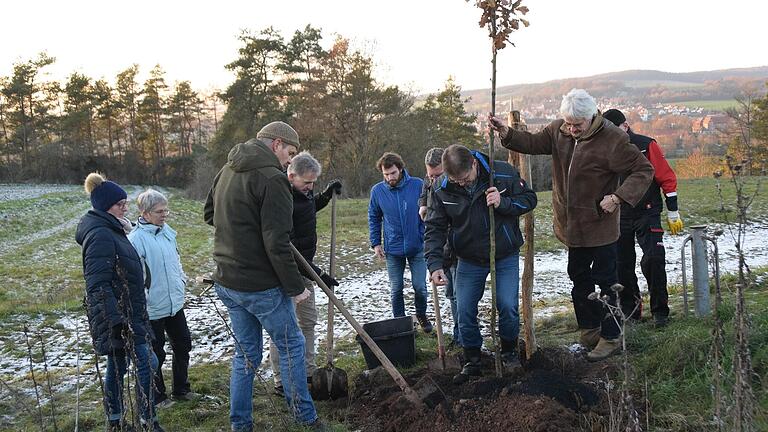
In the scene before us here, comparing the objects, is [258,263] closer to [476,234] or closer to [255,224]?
[255,224]

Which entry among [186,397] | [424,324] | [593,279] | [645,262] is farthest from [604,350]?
[186,397]

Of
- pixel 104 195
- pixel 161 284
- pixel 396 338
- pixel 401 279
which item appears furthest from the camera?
pixel 401 279

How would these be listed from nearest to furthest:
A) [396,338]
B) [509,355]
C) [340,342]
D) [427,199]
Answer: [509,355], [427,199], [396,338], [340,342]

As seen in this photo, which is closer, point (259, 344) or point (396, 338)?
point (259, 344)

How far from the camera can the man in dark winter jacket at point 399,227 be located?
20.0 ft

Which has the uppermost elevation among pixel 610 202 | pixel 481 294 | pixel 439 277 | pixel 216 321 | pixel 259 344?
pixel 610 202

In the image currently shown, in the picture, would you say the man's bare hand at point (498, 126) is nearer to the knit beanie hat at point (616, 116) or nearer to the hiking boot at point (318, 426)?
the knit beanie hat at point (616, 116)

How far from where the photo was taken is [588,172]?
14.3ft

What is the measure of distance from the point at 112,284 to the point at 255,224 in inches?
41.7

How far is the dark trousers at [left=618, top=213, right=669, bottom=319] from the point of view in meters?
5.13

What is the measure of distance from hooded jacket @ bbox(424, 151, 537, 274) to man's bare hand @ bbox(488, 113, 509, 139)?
0.21m

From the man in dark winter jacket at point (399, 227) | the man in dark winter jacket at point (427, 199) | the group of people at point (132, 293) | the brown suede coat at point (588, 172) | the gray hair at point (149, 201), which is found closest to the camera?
the group of people at point (132, 293)

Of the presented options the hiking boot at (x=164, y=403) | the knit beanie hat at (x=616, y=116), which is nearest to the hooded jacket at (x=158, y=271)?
the hiking boot at (x=164, y=403)

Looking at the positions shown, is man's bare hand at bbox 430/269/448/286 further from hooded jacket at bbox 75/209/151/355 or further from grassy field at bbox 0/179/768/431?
hooded jacket at bbox 75/209/151/355
